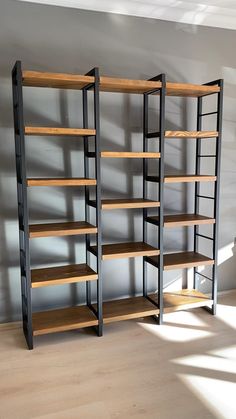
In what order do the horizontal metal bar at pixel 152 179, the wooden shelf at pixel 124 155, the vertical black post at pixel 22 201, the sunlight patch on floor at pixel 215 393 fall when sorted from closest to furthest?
the sunlight patch on floor at pixel 215 393 → the vertical black post at pixel 22 201 → the wooden shelf at pixel 124 155 → the horizontal metal bar at pixel 152 179

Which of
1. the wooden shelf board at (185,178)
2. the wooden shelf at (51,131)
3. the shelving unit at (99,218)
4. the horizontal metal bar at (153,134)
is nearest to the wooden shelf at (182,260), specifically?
the shelving unit at (99,218)

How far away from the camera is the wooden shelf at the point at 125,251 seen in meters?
2.65

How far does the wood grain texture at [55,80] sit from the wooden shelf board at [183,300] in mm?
1796

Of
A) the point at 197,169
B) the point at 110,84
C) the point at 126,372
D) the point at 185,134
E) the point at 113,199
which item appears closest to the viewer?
the point at 126,372

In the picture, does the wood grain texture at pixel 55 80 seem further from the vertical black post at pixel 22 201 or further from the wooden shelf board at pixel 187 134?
the wooden shelf board at pixel 187 134

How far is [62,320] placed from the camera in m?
2.62

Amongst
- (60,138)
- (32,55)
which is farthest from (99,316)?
(32,55)

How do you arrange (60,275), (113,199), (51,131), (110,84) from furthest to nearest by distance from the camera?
1. (113,199)
2. (60,275)
3. (110,84)
4. (51,131)

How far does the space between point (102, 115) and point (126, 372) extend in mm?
1859

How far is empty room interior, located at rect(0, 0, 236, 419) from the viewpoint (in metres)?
2.27

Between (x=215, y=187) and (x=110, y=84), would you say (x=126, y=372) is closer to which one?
(x=215, y=187)

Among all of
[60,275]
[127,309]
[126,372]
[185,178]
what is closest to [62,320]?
[60,275]

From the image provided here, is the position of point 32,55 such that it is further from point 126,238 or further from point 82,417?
point 82,417

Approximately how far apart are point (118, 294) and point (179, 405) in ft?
4.15
